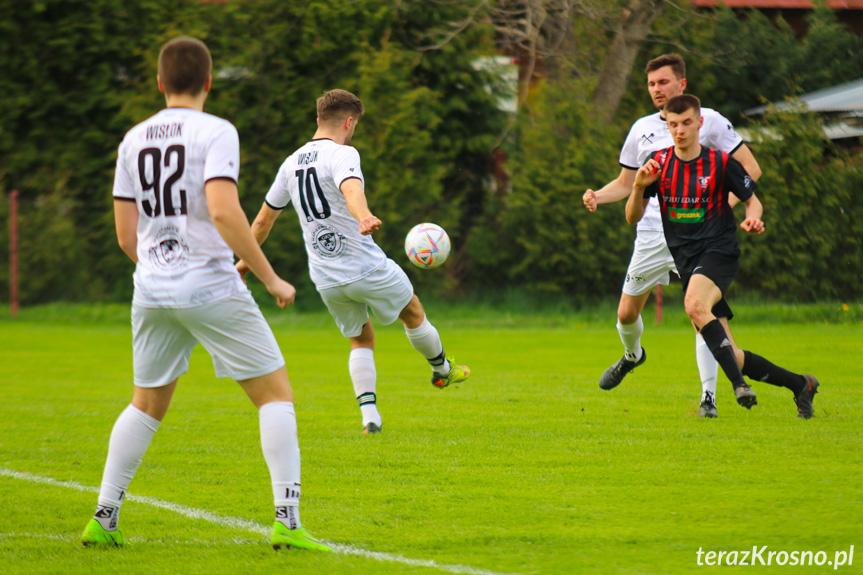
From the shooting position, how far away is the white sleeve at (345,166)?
566 cm

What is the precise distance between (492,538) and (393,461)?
1.68 m

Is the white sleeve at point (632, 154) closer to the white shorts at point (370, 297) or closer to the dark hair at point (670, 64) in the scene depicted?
the dark hair at point (670, 64)

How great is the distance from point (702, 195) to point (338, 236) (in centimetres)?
252

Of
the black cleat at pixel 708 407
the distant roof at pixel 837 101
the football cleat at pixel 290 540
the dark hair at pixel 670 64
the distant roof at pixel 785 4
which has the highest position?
the distant roof at pixel 785 4

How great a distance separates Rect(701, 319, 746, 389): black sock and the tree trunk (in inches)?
555

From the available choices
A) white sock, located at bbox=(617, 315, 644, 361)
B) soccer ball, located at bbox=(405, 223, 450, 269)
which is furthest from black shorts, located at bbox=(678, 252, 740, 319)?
soccer ball, located at bbox=(405, 223, 450, 269)

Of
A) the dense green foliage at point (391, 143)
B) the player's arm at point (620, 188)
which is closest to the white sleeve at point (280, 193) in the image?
the player's arm at point (620, 188)

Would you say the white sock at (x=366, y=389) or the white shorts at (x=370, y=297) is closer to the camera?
the white shorts at (x=370, y=297)

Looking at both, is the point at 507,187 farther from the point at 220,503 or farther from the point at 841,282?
the point at 220,503

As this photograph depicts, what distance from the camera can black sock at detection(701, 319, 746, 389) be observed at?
568 cm

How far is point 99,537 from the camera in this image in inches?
149

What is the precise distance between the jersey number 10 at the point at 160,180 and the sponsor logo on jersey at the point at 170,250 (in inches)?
3.2

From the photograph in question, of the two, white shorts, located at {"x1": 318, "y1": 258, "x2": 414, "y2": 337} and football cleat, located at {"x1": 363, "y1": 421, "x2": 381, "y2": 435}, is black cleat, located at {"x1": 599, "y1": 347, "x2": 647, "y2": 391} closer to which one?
white shorts, located at {"x1": 318, "y1": 258, "x2": 414, "y2": 337}

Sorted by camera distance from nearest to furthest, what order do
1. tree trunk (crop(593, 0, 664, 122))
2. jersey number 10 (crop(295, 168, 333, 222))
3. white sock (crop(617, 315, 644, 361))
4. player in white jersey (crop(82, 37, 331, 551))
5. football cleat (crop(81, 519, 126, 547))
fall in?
player in white jersey (crop(82, 37, 331, 551))
football cleat (crop(81, 519, 126, 547))
jersey number 10 (crop(295, 168, 333, 222))
white sock (crop(617, 315, 644, 361))
tree trunk (crop(593, 0, 664, 122))
